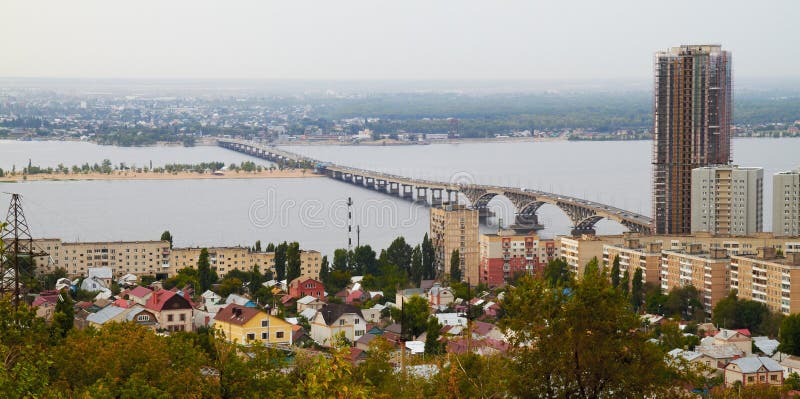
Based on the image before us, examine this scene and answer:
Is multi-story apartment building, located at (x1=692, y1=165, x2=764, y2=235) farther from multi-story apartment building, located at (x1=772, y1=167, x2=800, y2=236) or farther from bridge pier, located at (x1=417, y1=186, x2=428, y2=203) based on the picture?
bridge pier, located at (x1=417, y1=186, x2=428, y2=203)

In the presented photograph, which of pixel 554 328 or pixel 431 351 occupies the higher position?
pixel 554 328

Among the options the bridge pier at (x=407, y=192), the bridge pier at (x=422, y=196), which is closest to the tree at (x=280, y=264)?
the bridge pier at (x=422, y=196)

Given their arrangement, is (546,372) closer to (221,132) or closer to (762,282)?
(762,282)

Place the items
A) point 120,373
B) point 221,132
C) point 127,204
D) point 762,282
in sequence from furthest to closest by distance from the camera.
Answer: point 221,132 → point 127,204 → point 762,282 → point 120,373

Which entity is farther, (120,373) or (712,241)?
(712,241)

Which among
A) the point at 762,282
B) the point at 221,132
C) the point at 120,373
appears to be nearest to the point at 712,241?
the point at 762,282

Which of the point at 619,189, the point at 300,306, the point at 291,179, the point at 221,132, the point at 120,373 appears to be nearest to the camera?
the point at 120,373
